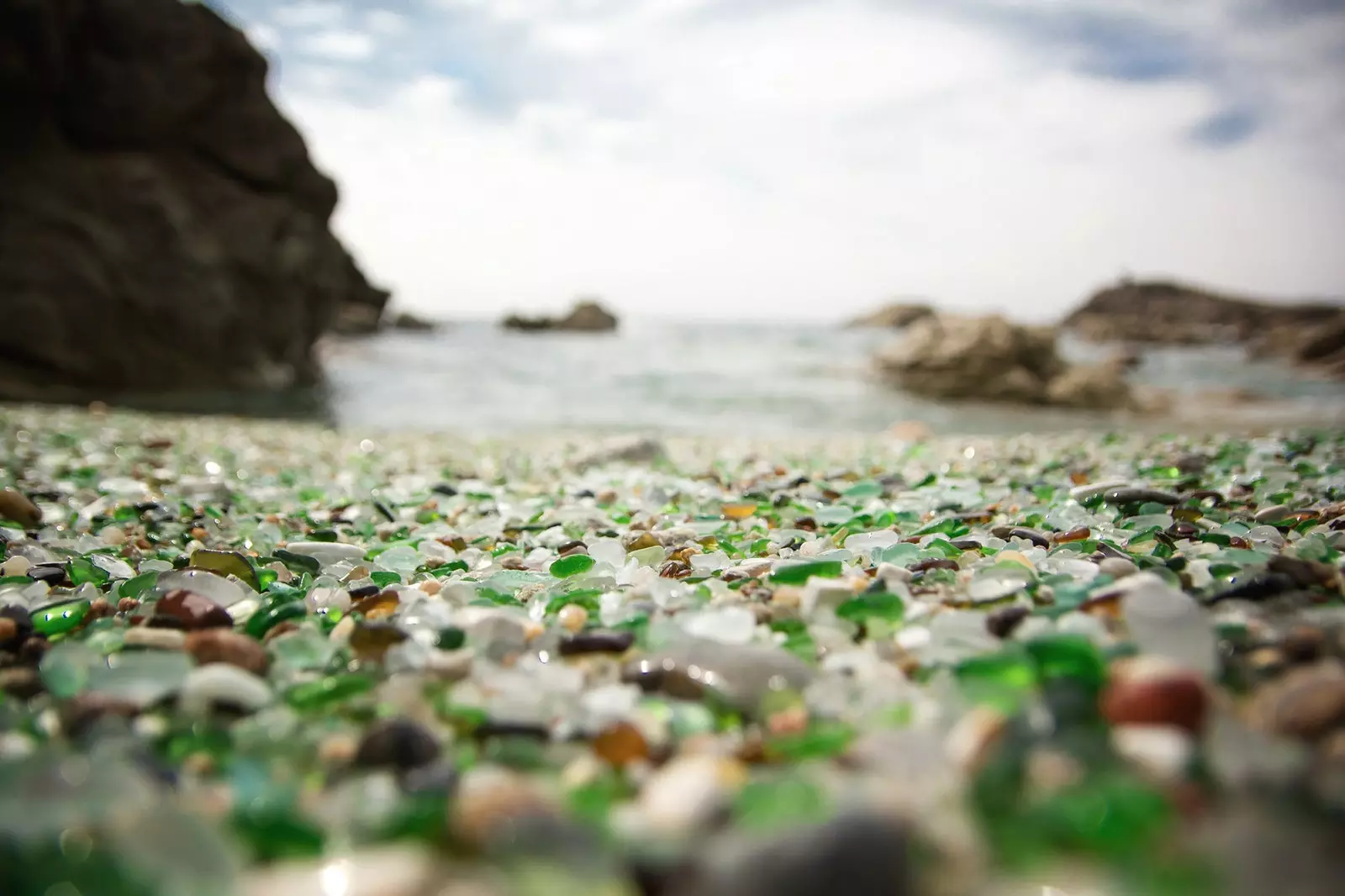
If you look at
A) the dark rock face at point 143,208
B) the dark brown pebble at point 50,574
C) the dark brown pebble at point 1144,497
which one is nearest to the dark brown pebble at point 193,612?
the dark brown pebble at point 50,574

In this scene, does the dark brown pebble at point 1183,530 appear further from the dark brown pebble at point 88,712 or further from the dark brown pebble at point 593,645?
the dark brown pebble at point 88,712

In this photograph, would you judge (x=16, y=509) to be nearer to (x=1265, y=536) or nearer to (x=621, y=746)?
(x=621, y=746)

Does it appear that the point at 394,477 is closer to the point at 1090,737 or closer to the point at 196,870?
the point at 196,870

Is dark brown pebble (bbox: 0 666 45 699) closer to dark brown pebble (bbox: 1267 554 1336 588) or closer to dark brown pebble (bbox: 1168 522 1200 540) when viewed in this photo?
dark brown pebble (bbox: 1267 554 1336 588)

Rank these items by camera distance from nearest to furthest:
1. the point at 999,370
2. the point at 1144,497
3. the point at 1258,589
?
the point at 1258,589 → the point at 1144,497 → the point at 999,370

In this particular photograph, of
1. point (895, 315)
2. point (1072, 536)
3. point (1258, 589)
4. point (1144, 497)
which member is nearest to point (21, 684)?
point (1258, 589)

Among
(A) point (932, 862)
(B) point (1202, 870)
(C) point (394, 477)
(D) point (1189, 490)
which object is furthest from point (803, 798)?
(C) point (394, 477)

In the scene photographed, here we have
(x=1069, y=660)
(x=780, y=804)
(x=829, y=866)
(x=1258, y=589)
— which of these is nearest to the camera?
(x=829, y=866)
